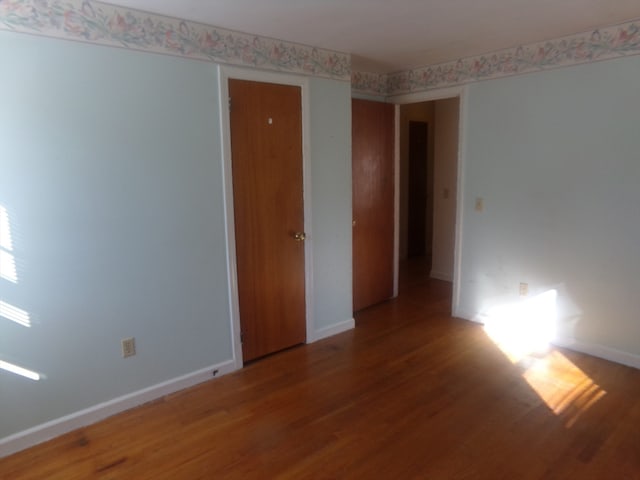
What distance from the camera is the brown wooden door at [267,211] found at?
113 inches

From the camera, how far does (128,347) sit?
2.51m

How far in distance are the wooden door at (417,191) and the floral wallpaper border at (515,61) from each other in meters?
1.92

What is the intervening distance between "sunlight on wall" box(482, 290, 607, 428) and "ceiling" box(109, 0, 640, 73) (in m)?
1.90

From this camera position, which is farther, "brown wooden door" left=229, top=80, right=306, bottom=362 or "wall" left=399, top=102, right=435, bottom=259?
"wall" left=399, top=102, right=435, bottom=259

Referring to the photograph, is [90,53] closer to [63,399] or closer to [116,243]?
[116,243]

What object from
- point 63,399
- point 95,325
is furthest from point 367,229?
point 63,399

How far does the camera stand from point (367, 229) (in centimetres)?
412

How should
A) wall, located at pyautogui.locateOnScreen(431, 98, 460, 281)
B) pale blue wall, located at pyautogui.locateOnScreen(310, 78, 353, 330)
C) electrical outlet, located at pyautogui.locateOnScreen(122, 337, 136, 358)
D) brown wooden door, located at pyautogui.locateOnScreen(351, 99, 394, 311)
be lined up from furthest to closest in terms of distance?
wall, located at pyautogui.locateOnScreen(431, 98, 460, 281) → brown wooden door, located at pyautogui.locateOnScreen(351, 99, 394, 311) → pale blue wall, located at pyautogui.locateOnScreen(310, 78, 353, 330) → electrical outlet, located at pyautogui.locateOnScreen(122, 337, 136, 358)

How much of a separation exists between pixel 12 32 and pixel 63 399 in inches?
73.1

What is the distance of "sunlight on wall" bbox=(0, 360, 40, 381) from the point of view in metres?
2.12

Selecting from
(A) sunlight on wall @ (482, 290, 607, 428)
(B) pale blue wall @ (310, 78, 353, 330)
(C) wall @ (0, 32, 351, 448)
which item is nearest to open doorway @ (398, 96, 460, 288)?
(A) sunlight on wall @ (482, 290, 607, 428)

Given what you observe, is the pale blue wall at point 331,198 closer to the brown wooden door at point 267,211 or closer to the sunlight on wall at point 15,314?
the brown wooden door at point 267,211

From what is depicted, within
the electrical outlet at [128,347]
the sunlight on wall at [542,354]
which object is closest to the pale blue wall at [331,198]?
the sunlight on wall at [542,354]

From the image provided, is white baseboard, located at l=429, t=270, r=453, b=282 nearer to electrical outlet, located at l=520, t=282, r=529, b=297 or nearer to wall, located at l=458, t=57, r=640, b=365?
wall, located at l=458, t=57, r=640, b=365
